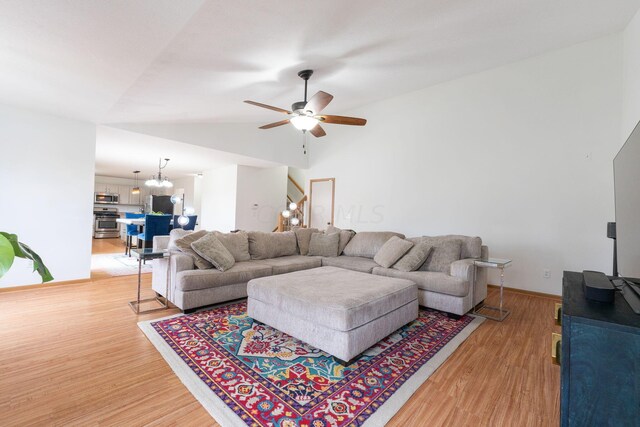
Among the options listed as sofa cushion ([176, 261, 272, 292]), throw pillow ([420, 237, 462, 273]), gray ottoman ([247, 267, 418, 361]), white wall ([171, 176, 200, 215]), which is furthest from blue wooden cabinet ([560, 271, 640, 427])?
white wall ([171, 176, 200, 215])

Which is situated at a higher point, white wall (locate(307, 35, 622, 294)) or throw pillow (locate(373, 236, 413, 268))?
white wall (locate(307, 35, 622, 294))

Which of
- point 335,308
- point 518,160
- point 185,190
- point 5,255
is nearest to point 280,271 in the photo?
point 335,308

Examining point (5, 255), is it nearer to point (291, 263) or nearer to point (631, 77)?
point (291, 263)

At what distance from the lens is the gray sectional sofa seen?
9.68 feet

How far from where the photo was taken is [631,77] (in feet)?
10.4

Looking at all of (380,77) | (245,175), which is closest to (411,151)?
(380,77)

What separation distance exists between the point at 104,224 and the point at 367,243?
31.3 feet

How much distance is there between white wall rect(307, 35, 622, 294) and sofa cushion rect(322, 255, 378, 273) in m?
1.61

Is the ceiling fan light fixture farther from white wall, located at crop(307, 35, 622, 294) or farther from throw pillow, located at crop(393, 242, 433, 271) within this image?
white wall, located at crop(307, 35, 622, 294)

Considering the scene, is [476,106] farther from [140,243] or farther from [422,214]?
[140,243]

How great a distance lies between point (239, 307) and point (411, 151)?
4.07m

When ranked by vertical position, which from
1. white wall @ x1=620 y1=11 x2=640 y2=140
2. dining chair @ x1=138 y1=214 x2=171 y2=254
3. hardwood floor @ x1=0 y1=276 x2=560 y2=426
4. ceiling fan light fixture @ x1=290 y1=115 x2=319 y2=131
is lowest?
hardwood floor @ x1=0 y1=276 x2=560 y2=426

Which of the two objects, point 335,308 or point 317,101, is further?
point 317,101

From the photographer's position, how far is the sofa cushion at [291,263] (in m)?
3.58
